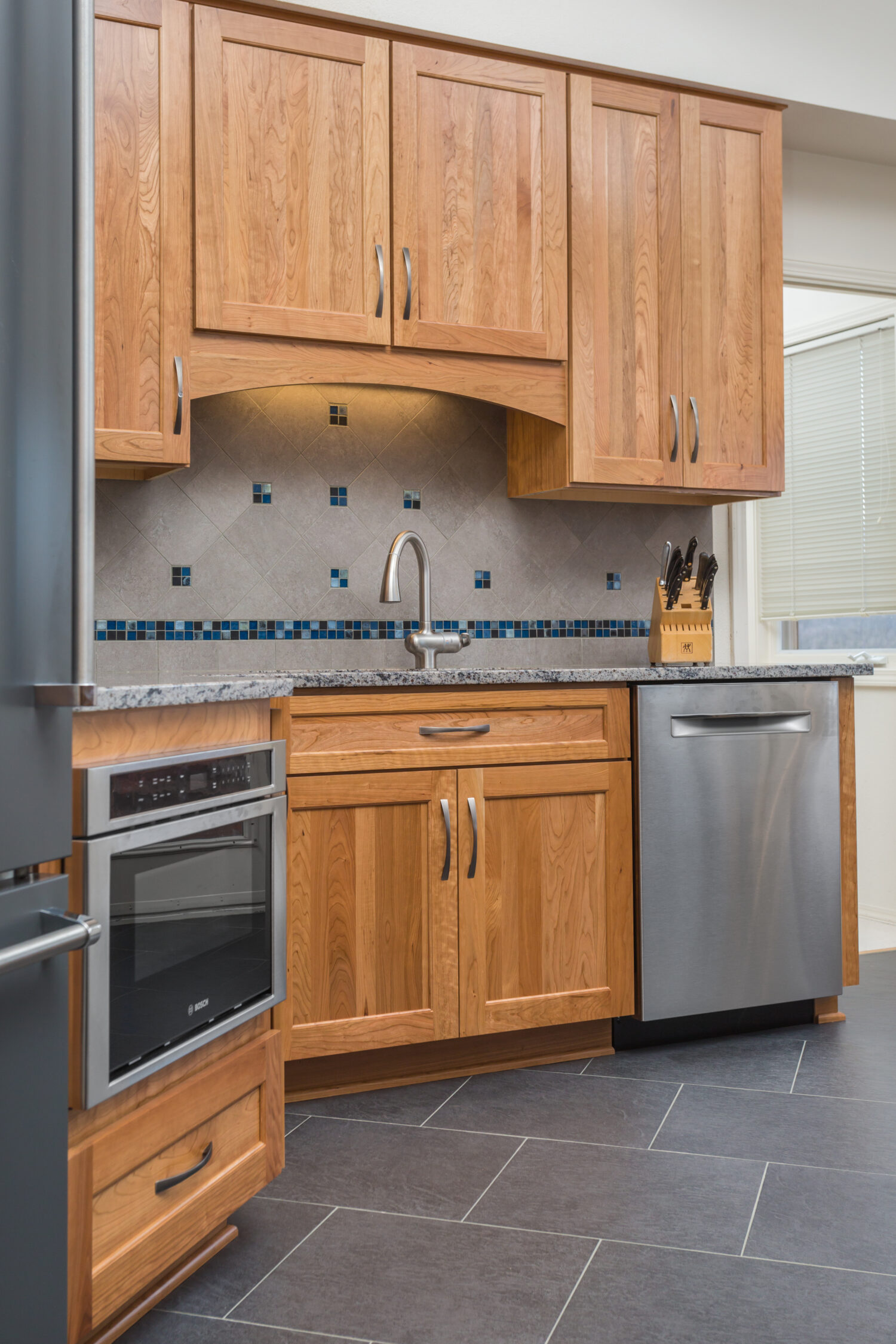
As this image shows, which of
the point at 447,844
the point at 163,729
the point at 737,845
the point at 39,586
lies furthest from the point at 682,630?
the point at 39,586

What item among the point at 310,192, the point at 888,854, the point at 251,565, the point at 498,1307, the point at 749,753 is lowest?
the point at 498,1307

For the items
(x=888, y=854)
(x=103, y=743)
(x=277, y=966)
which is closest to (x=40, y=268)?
(x=103, y=743)

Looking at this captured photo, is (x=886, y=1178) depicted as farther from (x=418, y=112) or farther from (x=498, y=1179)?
(x=418, y=112)

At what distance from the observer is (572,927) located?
98.3 inches

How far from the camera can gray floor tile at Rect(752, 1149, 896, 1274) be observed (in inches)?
65.2

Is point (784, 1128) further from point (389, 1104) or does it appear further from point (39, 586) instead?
point (39, 586)

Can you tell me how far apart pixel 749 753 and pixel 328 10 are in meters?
1.98

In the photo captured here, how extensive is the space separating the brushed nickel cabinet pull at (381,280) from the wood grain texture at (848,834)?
1.44 meters

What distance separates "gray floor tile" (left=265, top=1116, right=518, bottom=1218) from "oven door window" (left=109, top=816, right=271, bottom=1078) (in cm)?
42

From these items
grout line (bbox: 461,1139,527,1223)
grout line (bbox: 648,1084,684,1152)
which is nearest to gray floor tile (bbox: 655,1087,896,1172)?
grout line (bbox: 648,1084,684,1152)

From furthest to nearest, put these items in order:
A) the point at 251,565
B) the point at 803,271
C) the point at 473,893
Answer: the point at 803,271, the point at 251,565, the point at 473,893

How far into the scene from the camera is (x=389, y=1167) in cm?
198

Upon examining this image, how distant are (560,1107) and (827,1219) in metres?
0.62

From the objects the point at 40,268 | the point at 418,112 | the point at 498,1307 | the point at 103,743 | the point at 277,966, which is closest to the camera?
the point at 40,268
